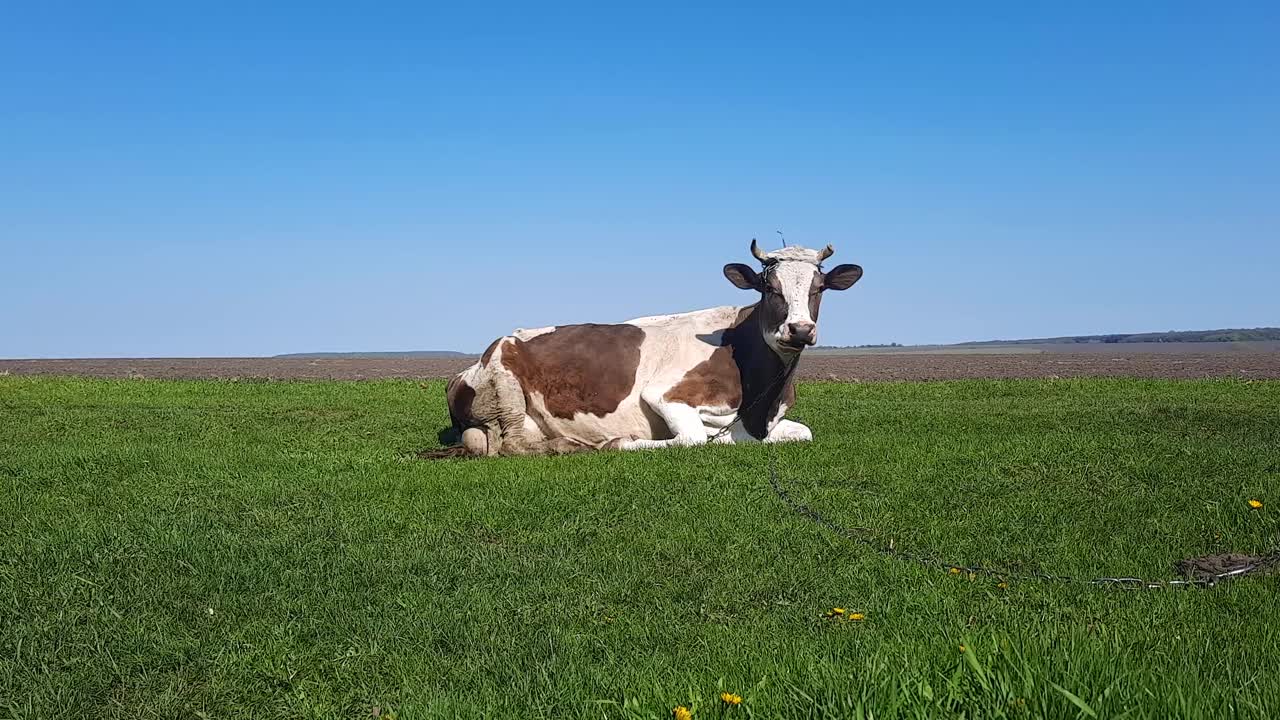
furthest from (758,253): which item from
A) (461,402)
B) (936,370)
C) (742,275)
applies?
(936,370)

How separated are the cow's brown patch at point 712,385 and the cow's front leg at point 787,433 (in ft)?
2.04

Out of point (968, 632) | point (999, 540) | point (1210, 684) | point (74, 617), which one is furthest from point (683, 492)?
point (1210, 684)

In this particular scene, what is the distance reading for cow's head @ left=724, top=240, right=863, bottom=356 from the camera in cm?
1220

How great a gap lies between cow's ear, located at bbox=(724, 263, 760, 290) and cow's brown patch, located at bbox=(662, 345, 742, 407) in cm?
85

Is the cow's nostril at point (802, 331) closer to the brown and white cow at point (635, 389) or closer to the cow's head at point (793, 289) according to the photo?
the cow's head at point (793, 289)

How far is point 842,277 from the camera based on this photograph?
13.1 meters

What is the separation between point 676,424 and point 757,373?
1.21 metres

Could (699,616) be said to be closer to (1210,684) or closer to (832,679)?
(832,679)

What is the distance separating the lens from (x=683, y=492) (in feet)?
30.9

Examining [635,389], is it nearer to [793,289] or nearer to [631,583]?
[793,289]

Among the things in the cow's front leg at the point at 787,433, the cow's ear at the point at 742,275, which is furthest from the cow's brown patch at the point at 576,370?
the cow's front leg at the point at 787,433

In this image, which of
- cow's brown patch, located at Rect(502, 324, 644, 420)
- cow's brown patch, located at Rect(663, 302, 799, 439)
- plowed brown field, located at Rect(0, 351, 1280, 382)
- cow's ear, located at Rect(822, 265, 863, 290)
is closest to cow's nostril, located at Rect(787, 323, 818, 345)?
cow's brown patch, located at Rect(663, 302, 799, 439)

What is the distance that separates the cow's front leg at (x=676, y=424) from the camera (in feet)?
42.0

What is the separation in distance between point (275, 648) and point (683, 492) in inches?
168
